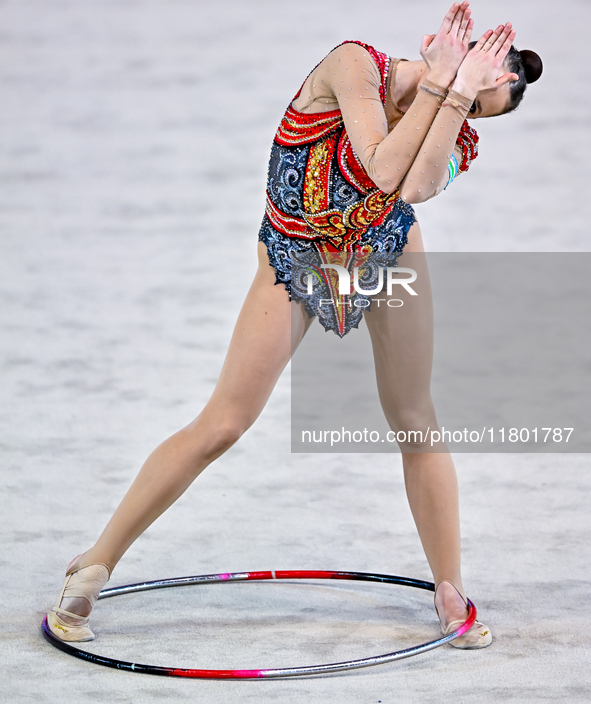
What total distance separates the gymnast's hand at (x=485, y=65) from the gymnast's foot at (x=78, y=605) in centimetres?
149

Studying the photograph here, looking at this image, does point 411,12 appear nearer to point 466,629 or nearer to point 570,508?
point 570,508

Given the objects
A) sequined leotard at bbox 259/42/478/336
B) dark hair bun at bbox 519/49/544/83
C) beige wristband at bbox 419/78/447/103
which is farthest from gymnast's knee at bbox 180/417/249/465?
dark hair bun at bbox 519/49/544/83

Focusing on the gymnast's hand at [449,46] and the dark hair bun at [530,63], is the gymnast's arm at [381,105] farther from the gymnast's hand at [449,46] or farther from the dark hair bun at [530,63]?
the dark hair bun at [530,63]

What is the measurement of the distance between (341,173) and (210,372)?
9.12 feet

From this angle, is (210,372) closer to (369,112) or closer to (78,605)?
(78,605)

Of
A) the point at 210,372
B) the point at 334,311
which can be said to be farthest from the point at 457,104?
the point at 210,372

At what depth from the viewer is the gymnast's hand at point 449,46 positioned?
2.21m

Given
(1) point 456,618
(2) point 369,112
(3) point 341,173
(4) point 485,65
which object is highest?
(4) point 485,65

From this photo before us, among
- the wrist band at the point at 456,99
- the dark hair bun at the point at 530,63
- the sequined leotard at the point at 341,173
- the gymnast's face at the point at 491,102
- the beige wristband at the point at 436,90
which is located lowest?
the sequined leotard at the point at 341,173

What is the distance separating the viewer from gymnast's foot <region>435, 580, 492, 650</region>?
256 cm

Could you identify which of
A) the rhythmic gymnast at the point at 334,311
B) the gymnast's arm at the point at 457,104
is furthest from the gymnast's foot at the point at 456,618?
the gymnast's arm at the point at 457,104

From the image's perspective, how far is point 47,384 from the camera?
16.2ft

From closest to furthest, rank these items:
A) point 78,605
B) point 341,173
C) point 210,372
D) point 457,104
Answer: point 457,104 → point 341,173 → point 78,605 → point 210,372

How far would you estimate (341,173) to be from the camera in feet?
8.13
